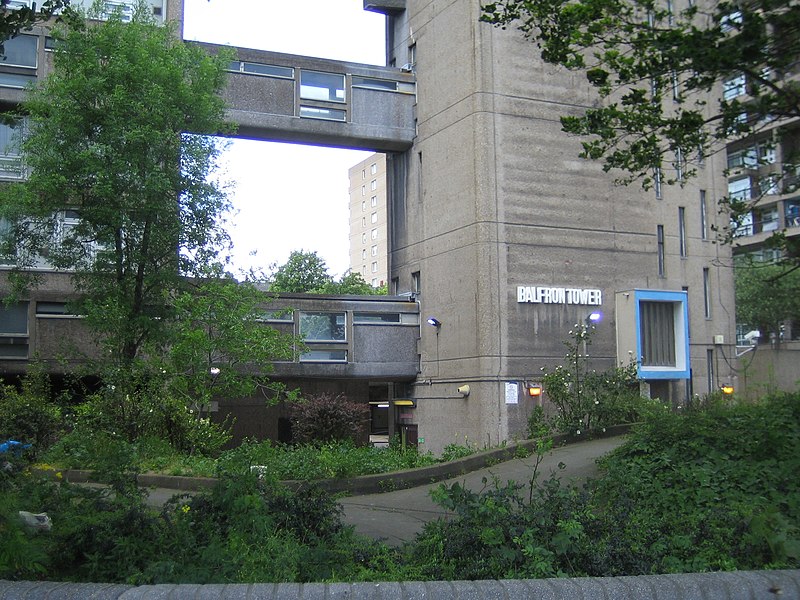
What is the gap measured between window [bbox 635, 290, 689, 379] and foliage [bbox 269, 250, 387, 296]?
3728 centimetres

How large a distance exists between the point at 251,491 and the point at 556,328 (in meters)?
18.4

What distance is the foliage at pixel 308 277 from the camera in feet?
205

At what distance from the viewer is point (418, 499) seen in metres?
13.0

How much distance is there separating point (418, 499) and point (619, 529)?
7133 mm

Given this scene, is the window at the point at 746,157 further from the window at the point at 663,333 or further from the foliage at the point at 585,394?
the window at the point at 663,333

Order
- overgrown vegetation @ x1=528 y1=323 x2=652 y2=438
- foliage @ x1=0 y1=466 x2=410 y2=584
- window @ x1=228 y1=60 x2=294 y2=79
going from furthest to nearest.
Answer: window @ x1=228 y1=60 x2=294 y2=79
overgrown vegetation @ x1=528 y1=323 x2=652 y2=438
foliage @ x1=0 y1=466 x2=410 y2=584

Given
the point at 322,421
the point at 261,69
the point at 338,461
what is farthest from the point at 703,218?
the point at 338,461

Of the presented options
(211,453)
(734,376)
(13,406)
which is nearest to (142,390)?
(211,453)

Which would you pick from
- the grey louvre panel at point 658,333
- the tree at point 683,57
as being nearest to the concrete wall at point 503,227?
the grey louvre panel at point 658,333

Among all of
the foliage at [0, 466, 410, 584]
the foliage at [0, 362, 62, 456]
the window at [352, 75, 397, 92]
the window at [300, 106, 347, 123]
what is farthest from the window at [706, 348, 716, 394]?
the foliage at [0, 466, 410, 584]

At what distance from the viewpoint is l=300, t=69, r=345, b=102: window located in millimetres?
26297

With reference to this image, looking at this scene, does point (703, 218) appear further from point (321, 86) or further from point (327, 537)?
point (327, 537)

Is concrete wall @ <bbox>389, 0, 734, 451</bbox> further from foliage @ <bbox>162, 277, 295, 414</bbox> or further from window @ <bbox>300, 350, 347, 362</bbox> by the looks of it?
foliage @ <bbox>162, 277, 295, 414</bbox>

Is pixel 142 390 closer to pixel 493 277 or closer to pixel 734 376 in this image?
pixel 493 277
